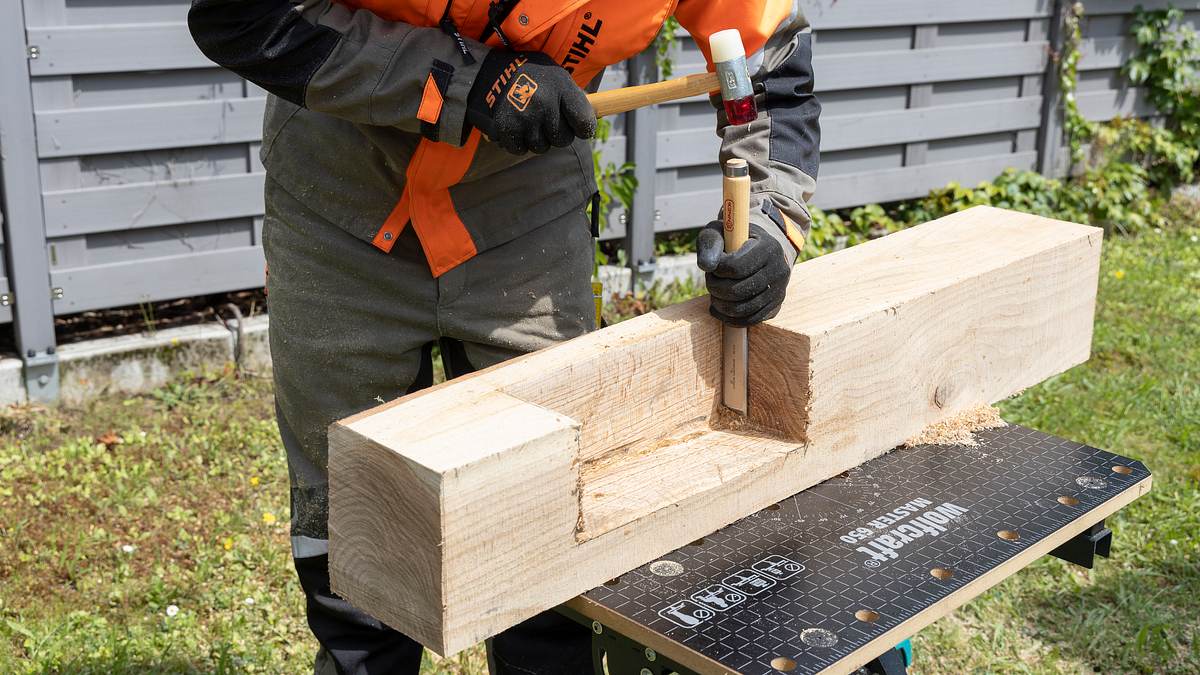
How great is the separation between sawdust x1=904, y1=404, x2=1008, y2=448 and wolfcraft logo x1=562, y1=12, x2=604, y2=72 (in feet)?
2.99

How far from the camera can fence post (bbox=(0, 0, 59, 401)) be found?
162 inches

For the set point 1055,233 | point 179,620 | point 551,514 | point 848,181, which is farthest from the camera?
point 848,181

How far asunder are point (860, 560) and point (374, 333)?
979 millimetres

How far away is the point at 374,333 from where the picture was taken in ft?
7.51

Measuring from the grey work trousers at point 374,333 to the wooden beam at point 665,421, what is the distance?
14.3 inches

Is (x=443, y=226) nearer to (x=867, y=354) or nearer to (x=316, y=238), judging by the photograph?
(x=316, y=238)

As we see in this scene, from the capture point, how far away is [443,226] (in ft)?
7.29

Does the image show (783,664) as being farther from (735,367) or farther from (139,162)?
(139,162)

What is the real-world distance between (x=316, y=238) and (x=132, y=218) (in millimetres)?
2503

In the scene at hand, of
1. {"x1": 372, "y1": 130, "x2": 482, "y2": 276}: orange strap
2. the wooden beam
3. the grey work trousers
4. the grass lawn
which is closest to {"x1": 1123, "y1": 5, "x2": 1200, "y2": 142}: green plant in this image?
the grass lawn

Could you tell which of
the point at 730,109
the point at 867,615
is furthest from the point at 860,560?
the point at 730,109

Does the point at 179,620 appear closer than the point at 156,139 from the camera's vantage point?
Yes

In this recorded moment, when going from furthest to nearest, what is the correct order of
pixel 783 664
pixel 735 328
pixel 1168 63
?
pixel 1168 63 < pixel 735 328 < pixel 783 664

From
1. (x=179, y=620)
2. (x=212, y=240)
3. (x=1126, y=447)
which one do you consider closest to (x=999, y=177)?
(x=1126, y=447)
